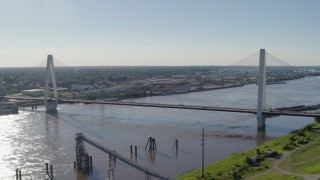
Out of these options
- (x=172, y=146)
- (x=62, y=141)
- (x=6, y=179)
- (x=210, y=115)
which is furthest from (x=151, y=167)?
(x=210, y=115)

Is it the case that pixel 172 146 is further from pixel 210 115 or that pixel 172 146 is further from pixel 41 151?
pixel 210 115

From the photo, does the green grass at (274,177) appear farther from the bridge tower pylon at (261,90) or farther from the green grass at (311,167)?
the bridge tower pylon at (261,90)

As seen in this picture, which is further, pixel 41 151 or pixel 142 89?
pixel 142 89

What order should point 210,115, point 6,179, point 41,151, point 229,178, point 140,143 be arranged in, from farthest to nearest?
point 210,115, point 140,143, point 41,151, point 6,179, point 229,178

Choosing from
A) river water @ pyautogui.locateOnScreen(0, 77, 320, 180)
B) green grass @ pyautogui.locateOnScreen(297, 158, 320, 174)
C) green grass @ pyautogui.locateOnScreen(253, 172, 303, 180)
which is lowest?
river water @ pyautogui.locateOnScreen(0, 77, 320, 180)

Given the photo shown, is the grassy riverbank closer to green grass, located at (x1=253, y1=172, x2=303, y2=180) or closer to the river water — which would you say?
green grass, located at (x1=253, y1=172, x2=303, y2=180)

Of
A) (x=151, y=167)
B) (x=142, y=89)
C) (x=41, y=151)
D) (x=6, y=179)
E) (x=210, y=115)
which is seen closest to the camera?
(x=6, y=179)

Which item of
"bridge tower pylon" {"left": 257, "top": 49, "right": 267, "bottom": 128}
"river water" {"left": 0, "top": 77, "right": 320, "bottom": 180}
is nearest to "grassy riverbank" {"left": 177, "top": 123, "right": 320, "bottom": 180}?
"river water" {"left": 0, "top": 77, "right": 320, "bottom": 180}
